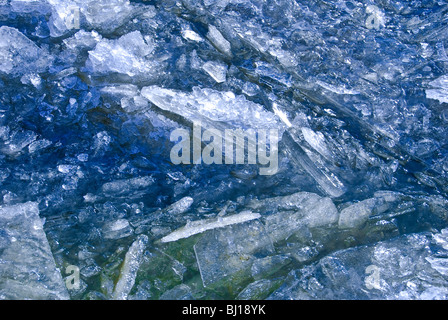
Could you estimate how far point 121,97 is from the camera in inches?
105

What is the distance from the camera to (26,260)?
75.1 inches

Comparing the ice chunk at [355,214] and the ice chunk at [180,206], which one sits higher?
the ice chunk at [355,214]

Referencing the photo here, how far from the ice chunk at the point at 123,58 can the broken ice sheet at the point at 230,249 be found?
132cm

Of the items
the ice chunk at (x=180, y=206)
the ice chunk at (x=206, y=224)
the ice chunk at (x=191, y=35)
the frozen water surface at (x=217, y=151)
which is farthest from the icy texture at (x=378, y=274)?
the ice chunk at (x=191, y=35)

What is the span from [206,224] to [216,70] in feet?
3.96

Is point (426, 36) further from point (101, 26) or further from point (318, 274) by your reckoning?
→ point (101, 26)

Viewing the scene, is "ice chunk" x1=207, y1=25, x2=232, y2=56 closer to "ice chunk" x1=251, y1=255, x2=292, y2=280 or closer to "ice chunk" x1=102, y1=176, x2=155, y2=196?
"ice chunk" x1=102, y1=176, x2=155, y2=196

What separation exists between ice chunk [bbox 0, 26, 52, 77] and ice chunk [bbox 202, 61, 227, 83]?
1090 mm

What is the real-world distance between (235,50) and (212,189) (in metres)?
1.26

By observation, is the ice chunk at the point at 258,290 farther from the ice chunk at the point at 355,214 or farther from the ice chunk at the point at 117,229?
the ice chunk at the point at 117,229

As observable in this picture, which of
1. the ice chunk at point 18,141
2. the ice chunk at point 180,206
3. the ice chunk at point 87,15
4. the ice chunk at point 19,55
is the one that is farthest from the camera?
the ice chunk at point 87,15

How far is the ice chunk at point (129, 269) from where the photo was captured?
73.7 inches

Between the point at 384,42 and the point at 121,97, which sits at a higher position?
the point at 384,42
